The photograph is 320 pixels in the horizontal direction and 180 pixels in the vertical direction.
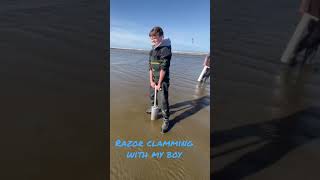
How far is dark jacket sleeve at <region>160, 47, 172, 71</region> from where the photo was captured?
1.34 metres

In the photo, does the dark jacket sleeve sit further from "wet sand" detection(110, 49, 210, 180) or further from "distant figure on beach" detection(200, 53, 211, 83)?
"distant figure on beach" detection(200, 53, 211, 83)

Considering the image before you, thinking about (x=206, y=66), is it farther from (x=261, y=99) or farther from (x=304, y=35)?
(x=304, y=35)

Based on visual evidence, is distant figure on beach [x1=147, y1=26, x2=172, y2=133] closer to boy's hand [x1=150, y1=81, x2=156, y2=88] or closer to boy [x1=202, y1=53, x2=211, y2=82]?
boy's hand [x1=150, y1=81, x2=156, y2=88]

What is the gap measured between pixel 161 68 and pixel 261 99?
1.55 feet

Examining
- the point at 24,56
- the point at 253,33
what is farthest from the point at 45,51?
the point at 253,33

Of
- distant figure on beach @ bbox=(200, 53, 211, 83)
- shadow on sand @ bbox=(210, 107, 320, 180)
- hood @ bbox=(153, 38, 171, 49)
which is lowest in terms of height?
shadow on sand @ bbox=(210, 107, 320, 180)

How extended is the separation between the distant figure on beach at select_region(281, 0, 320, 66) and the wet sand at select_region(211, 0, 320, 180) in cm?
3

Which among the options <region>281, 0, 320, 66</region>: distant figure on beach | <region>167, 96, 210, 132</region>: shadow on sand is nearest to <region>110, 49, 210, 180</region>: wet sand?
<region>167, 96, 210, 132</region>: shadow on sand

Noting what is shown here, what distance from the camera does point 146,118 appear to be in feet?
4.53

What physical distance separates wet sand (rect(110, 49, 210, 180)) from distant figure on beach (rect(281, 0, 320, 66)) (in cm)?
39

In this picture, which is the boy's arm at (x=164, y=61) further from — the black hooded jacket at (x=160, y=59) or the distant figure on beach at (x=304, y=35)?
the distant figure on beach at (x=304, y=35)

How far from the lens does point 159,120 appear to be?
4.51 ft

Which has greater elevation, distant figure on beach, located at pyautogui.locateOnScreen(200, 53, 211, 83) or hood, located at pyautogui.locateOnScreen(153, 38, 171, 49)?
hood, located at pyautogui.locateOnScreen(153, 38, 171, 49)

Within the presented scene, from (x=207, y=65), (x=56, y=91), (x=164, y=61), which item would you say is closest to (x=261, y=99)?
(x=207, y=65)
